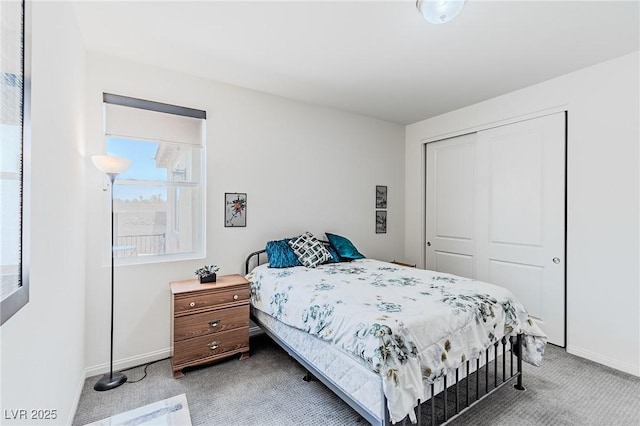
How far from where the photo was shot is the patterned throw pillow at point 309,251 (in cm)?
312

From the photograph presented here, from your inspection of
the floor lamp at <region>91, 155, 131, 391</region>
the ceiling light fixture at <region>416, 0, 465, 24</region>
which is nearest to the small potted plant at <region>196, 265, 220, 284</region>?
the floor lamp at <region>91, 155, 131, 391</region>

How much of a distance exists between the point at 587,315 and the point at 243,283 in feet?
10.6

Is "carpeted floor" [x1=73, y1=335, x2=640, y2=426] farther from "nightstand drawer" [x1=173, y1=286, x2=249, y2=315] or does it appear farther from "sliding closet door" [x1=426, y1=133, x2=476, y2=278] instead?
"sliding closet door" [x1=426, y1=133, x2=476, y2=278]

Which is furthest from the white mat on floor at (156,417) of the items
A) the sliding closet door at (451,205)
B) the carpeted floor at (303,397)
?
the sliding closet door at (451,205)

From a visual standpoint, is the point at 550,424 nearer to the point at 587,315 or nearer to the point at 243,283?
the point at 587,315

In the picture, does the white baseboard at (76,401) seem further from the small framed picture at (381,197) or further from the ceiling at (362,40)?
the small framed picture at (381,197)

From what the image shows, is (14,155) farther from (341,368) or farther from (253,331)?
(253,331)

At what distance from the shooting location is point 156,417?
1.51 m

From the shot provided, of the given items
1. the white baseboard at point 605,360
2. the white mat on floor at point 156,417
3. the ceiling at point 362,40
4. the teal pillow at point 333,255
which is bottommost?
the white baseboard at point 605,360

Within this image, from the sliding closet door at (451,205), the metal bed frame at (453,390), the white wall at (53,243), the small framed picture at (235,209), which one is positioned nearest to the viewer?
the white wall at (53,243)

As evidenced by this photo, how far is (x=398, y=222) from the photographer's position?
461cm

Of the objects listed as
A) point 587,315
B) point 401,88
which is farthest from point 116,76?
point 587,315

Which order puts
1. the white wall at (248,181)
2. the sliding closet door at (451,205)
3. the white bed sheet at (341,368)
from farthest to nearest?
1. the sliding closet door at (451,205)
2. the white wall at (248,181)
3. the white bed sheet at (341,368)

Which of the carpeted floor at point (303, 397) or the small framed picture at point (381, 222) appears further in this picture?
the small framed picture at point (381, 222)
